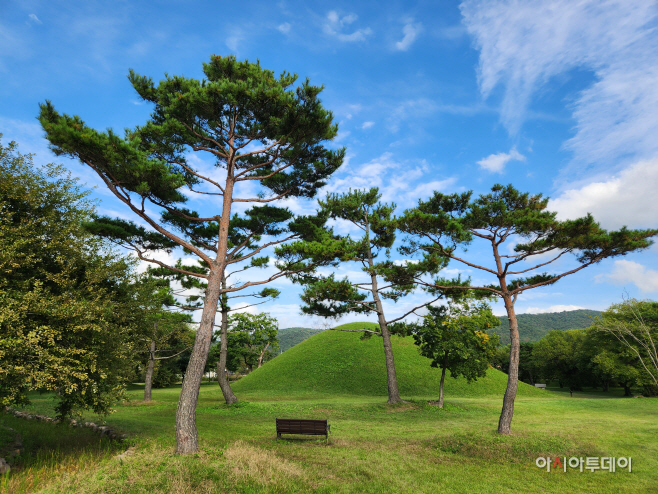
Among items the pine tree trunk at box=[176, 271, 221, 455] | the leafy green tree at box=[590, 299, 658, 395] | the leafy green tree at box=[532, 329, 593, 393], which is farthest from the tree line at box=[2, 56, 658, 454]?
the leafy green tree at box=[532, 329, 593, 393]

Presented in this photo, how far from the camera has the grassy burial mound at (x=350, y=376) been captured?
105 ft

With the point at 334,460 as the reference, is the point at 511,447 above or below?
below

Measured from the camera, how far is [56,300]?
29.1ft

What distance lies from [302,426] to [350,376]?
983 inches

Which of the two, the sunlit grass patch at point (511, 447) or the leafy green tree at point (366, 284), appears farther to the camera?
the leafy green tree at point (366, 284)

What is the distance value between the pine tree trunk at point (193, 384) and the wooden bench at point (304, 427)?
9.50 feet

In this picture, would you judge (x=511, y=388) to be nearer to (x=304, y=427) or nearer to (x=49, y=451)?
(x=304, y=427)

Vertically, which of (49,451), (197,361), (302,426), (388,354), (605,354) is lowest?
(605,354)

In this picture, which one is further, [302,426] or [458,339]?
[458,339]

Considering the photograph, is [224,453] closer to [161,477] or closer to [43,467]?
[161,477]

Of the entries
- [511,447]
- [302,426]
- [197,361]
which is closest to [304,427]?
[302,426]

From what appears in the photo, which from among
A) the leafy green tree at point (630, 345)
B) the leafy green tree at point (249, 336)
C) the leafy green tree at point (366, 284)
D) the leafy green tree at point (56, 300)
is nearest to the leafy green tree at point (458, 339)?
the leafy green tree at point (366, 284)

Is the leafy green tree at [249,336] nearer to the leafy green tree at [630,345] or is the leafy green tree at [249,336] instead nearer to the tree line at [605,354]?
the tree line at [605,354]

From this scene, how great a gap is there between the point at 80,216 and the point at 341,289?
13534 millimetres
